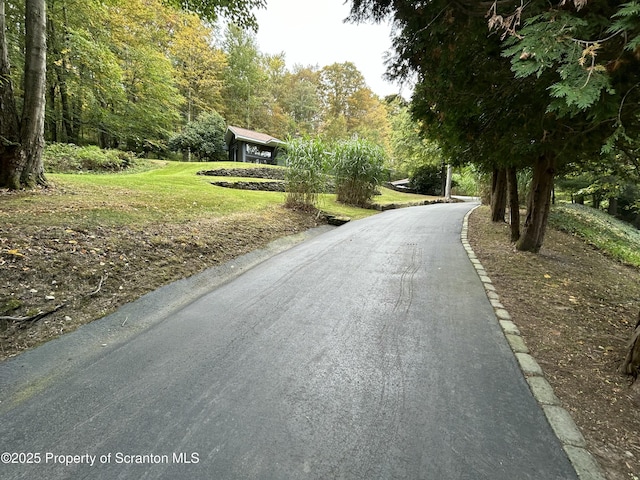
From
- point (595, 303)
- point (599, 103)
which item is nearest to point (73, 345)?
point (599, 103)

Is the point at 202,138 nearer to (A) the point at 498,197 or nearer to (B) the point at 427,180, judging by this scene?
(B) the point at 427,180

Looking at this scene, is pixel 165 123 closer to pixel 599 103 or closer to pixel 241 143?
pixel 241 143

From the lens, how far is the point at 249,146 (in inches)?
866

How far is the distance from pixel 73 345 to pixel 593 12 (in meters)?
4.11

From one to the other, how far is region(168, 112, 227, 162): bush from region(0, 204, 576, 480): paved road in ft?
72.5

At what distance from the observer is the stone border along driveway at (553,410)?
129 centimetres

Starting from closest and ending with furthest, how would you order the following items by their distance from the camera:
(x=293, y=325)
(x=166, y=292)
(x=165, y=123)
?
(x=293, y=325) < (x=166, y=292) < (x=165, y=123)

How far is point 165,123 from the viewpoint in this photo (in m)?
20.7

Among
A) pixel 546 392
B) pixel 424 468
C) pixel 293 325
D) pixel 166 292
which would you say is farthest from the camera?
pixel 166 292

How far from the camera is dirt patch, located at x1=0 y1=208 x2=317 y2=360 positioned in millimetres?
2221

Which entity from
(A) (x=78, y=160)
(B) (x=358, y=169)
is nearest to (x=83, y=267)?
(B) (x=358, y=169)

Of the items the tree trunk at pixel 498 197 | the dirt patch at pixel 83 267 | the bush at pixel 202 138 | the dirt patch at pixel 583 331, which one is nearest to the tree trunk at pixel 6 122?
the dirt patch at pixel 83 267

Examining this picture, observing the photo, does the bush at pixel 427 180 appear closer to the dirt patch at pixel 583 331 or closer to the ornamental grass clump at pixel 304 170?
the ornamental grass clump at pixel 304 170

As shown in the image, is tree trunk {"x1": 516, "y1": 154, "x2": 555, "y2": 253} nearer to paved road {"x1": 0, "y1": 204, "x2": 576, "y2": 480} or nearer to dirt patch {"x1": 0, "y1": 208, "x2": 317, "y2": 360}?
paved road {"x1": 0, "y1": 204, "x2": 576, "y2": 480}
